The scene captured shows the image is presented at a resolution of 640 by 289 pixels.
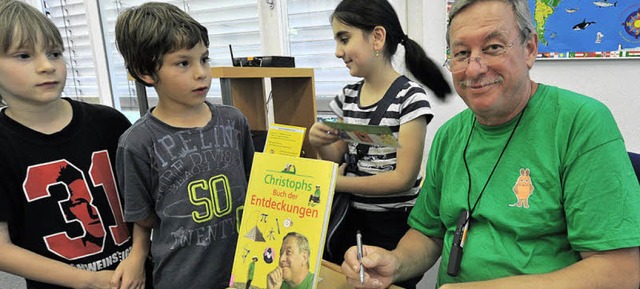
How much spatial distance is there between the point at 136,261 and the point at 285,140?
0.49m

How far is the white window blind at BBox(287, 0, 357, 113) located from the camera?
2.23 metres

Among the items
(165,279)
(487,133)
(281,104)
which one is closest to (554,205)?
(487,133)

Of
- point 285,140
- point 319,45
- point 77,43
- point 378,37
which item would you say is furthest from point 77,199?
point 77,43

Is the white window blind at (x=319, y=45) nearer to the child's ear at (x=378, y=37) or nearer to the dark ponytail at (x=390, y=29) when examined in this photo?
the dark ponytail at (x=390, y=29)

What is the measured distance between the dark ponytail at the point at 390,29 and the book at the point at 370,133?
43 cm

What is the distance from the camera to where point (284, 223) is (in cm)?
71

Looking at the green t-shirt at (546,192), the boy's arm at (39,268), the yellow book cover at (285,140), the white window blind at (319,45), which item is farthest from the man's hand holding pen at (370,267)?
the white window blind at (319,45)

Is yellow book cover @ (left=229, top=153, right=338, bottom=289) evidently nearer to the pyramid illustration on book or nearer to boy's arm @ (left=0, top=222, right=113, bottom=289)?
the pyramid illustration on book

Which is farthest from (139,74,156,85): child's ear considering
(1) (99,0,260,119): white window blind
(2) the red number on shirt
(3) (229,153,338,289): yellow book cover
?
(1) (99,0,260,119): white window blind

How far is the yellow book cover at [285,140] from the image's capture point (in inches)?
31.7

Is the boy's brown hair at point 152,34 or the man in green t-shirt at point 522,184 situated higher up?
the boy's brown hair at point 152,34

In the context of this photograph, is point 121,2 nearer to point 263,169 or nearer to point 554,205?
point 263,169

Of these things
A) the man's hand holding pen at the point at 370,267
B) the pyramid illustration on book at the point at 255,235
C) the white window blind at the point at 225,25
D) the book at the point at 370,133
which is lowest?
the man's hand holding pen at the point at 370,267

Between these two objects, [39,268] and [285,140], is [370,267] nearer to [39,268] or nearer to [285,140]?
[285,140]
